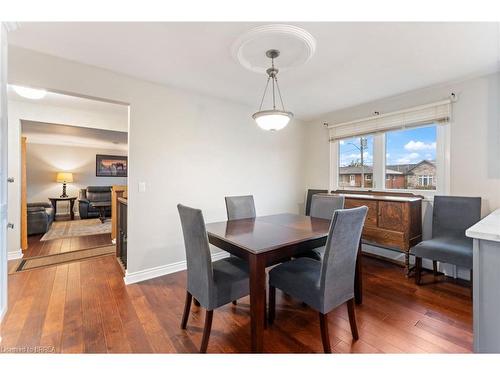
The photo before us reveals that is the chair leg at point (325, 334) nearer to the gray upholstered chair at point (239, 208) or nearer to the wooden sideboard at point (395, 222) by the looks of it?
the gray upholstered chair at point (239, 208)

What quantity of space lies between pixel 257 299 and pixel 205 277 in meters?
0.37

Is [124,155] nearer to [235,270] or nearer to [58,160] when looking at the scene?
[58,160]

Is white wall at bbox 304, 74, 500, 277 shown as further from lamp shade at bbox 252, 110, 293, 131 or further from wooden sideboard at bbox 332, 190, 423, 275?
lamp shade at bbox 252, 110, 293, 131

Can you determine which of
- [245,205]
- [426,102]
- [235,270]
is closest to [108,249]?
[245,205]

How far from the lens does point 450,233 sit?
2.55 metres

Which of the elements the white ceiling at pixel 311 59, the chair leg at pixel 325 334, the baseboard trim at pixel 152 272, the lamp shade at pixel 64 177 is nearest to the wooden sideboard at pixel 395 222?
the white ceiling at pixel 311 59

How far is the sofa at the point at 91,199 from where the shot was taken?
252 inches

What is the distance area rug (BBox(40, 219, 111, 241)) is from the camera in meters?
4.42

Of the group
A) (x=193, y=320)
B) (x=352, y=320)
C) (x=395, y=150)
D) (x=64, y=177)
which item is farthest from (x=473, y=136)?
(x=64, y=177)

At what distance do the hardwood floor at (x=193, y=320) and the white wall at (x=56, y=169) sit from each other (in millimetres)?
5430
